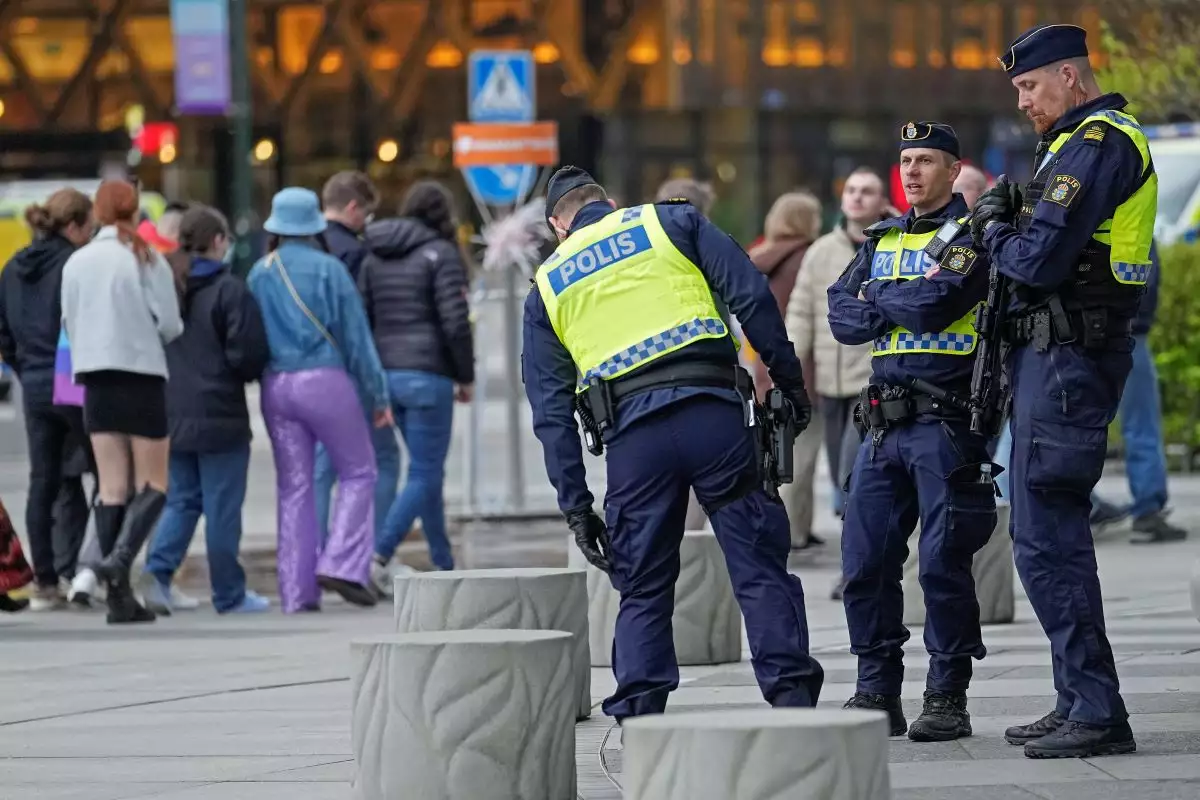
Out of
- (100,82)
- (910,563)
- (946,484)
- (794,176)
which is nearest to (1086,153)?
(946,484)

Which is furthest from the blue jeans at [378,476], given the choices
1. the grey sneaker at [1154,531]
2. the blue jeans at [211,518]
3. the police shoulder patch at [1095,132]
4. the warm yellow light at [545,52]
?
the warm yellow light at [545,52]

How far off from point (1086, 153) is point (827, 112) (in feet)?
149

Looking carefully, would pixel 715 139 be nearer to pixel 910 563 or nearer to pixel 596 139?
pixel 596 139

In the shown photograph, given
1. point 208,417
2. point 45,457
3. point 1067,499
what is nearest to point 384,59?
point 45,457

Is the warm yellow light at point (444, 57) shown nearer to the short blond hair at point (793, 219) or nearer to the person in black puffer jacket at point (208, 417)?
the short blond hair at point (793, 219)

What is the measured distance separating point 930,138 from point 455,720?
8.04 ft

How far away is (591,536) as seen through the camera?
23.1 feet

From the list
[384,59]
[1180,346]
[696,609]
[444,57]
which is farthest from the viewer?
[384,59]

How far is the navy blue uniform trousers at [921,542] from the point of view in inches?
282

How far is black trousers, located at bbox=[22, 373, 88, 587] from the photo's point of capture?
11867mm

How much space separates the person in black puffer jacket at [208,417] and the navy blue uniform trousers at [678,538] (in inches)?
183

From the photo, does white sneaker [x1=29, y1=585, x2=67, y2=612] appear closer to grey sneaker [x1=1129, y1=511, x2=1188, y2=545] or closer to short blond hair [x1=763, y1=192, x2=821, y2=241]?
short blond hair [x1=763, y1=192, x2=821, y2=241]

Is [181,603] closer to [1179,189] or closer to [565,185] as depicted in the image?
[565,185]

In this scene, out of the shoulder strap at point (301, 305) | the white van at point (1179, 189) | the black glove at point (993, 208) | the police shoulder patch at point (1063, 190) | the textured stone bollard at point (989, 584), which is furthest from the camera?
the white van at point (1179, 189)
